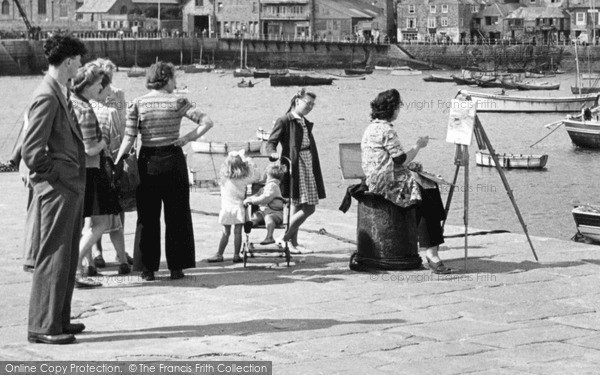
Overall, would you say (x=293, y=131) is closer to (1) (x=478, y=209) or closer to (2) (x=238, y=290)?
(2) (x=238, y=290)

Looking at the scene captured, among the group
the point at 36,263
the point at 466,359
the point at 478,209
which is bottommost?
the point at 478,209

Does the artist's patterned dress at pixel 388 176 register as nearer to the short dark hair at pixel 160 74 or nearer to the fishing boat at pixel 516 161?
the short dark hair at pixel 160 74

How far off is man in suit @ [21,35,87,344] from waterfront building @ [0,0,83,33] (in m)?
153

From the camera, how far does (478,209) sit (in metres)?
34.9

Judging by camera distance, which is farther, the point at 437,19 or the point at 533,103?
the point at 437,19

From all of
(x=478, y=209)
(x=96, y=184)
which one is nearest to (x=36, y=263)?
(x=96, y=184)

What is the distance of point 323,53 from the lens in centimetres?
13525

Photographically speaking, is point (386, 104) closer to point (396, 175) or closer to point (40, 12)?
point (396, 175)

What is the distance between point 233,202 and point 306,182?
75 cm

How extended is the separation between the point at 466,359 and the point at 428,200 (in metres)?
3.16

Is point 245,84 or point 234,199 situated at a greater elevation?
point 234,199

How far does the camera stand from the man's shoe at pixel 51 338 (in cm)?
799

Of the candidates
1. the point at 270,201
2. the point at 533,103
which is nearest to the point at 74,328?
the point at 270,201

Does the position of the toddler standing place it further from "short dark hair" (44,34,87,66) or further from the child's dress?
"short dark hair" (44,34,87,66)
